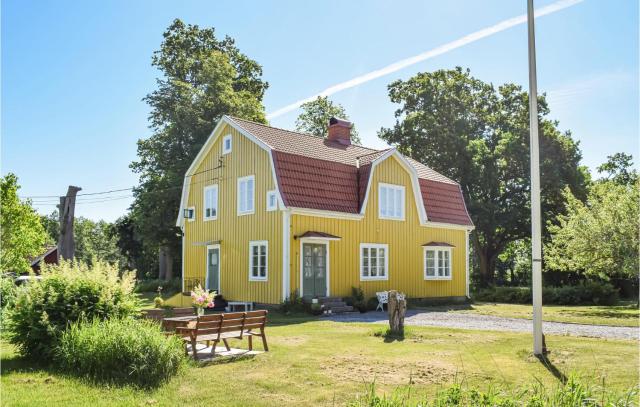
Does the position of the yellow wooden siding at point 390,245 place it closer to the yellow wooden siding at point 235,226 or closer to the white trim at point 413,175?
the white trim at point 413,175

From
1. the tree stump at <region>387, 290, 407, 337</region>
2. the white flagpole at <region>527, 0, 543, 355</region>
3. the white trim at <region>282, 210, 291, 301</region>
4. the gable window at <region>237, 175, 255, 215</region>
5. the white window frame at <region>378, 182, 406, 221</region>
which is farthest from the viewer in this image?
the white window frame at <region>378, 182, 406, 221</region>

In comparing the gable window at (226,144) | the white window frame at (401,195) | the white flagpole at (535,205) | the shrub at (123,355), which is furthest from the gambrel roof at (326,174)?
the shrub at (123,355)

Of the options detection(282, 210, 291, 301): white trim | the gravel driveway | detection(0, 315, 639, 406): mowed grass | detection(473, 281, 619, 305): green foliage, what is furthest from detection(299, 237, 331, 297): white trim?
detection(473, 281, 619, 305): green foliage

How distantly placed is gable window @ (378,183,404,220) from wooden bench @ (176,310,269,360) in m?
13.1

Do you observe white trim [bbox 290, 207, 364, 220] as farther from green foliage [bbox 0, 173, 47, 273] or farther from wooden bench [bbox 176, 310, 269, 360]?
green foliage [bbox 0, 173, 47, 273]

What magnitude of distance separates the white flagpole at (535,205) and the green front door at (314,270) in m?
11.3

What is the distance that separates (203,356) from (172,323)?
0.92m

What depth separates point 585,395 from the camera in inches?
227

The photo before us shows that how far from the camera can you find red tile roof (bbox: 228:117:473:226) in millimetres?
20453

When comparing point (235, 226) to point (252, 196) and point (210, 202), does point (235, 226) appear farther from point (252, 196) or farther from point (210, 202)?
point (210, 202)

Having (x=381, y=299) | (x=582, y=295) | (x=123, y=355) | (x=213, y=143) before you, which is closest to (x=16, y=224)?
(x=213, y=143)

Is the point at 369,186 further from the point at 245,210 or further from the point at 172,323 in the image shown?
the point at 172,323

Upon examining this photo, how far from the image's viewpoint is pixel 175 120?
3406 cm

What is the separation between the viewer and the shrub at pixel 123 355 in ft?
26.2
